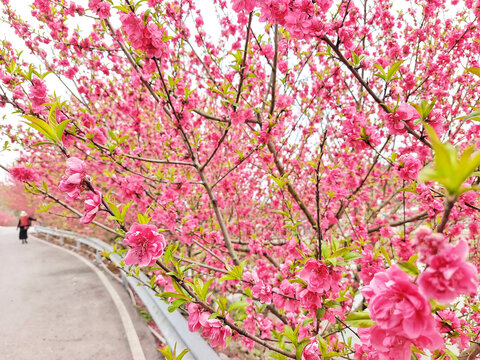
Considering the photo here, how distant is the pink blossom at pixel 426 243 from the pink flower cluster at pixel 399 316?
0.13 meters

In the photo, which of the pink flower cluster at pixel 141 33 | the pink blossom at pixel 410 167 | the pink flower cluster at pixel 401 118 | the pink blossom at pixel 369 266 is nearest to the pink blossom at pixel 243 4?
the pink flower cluster at pixel 141 33

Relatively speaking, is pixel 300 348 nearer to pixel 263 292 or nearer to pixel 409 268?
pixel 263 292

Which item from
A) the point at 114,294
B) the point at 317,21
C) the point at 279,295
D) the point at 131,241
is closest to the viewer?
the point at 131,241

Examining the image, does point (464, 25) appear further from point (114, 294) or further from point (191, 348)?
point (114, 294)

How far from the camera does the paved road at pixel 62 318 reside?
3.71 metres

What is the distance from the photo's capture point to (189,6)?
3895mm

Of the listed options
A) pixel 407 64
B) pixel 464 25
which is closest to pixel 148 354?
pixel 407 64

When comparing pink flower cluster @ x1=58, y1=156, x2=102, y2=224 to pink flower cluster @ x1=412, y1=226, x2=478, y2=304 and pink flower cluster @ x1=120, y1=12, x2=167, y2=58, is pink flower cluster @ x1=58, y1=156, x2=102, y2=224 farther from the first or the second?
pink flower cluster @ x1=412, y1=226, x2=478, y2=304

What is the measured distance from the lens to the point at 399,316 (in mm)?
751

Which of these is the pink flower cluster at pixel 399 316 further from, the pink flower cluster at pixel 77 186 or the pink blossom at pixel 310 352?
the pink flower cluster at pixel 77 186

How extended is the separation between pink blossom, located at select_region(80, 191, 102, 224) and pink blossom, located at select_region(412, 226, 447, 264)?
4.85 feet

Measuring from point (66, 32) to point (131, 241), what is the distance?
172 inches

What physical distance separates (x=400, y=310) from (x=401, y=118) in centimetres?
141

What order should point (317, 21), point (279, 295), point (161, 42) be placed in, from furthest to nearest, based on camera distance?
point (279, 295)
point (161, 42)
point (317, 21)
